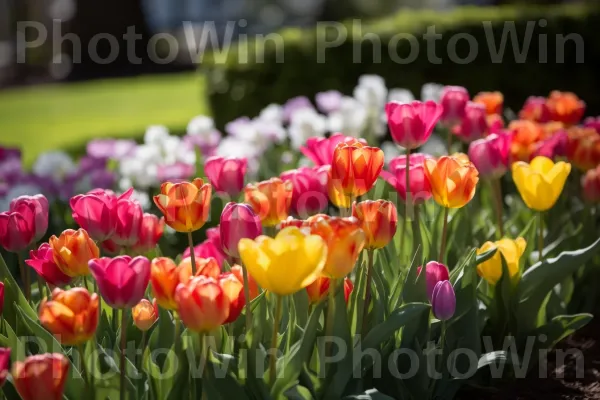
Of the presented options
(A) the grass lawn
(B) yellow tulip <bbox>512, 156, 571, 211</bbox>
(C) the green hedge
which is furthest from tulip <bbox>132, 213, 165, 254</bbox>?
(A) the grass lawn

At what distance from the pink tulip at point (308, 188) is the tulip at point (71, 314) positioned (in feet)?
2.76

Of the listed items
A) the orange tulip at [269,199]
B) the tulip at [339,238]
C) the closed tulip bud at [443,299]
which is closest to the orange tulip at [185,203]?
the orange tulip at [269,199]

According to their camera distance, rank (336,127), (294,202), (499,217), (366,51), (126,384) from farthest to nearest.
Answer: (366,51), (336,127), (499,217), (294,202), (126,384)

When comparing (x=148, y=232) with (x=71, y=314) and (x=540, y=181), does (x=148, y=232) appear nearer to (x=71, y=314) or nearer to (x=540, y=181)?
(x=71, y=314)

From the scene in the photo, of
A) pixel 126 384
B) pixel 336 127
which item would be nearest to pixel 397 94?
pixel 336 127

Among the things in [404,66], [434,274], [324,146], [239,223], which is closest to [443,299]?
[434,274]

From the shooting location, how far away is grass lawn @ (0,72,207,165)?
10797 millimetres

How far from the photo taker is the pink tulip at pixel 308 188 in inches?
99.7

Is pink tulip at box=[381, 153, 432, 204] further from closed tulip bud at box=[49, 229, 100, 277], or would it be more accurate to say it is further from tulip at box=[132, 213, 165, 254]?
closed tulip bud at box=[49, 229, 100, 277]

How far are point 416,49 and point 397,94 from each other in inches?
110

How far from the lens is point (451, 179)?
2.28m

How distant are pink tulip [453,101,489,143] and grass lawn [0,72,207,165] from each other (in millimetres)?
6267

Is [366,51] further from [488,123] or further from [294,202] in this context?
[294,202]

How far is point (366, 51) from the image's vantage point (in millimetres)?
7094
